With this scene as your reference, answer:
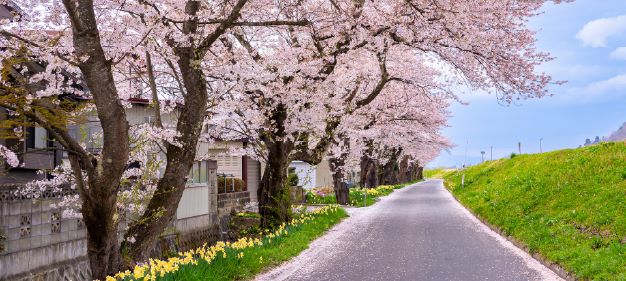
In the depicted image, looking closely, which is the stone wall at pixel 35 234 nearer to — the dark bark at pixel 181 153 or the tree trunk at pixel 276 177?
the dark bark at pixel 181 153

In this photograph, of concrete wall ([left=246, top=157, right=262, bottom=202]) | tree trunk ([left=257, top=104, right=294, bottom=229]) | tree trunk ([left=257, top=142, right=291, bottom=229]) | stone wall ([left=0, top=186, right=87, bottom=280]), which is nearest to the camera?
stone wall ([left=0, top=186, right=87, bottom=280])

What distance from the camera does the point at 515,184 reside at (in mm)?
22625

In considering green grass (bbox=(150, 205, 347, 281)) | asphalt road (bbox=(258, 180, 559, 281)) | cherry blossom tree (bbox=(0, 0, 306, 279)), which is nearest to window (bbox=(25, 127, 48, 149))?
cherry blossom tree (bbox=(0, 0, 306, 279))

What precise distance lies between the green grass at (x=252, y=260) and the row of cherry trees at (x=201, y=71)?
1.11 meters

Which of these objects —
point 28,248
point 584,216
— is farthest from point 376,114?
point 28,248

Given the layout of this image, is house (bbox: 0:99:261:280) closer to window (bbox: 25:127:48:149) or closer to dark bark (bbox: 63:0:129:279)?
window (bbox: 25:127:48:149)

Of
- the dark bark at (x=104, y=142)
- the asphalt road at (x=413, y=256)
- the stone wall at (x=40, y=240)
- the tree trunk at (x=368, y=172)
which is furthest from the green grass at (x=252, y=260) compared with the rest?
the tree trunk at (x=368, y=172)

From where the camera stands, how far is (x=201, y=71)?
968 centimetres

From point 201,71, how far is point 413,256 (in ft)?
19.3

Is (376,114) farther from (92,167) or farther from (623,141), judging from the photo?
(92,167)

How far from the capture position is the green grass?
8648mm

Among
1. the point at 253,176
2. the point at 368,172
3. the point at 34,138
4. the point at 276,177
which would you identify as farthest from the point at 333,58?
the point at 368,172

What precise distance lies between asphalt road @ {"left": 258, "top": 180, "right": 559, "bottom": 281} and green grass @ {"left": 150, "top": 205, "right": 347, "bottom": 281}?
0.98ft

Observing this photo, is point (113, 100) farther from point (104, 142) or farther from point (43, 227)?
point (43, 227)
